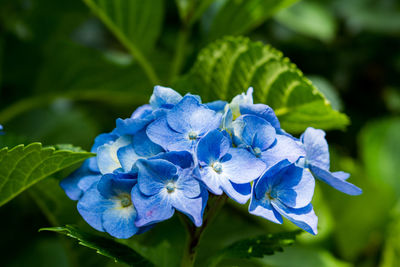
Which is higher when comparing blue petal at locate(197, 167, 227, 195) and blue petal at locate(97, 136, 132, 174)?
blue petal at locate(97, 136, 132, 174)

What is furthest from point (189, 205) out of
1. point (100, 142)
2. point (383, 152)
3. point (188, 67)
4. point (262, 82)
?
point (383, 152)

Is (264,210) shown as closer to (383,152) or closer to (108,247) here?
(108,247)

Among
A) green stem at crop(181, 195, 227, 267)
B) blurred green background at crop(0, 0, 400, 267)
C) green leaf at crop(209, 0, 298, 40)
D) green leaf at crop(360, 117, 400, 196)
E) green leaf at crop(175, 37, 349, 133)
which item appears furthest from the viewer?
green leaf at crop(360, 117, 400, 196)

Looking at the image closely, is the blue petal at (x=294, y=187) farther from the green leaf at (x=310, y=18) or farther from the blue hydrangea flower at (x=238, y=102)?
the green leaf at (x=310, y=18)

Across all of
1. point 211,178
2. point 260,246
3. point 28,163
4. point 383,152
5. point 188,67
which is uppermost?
point 28,163

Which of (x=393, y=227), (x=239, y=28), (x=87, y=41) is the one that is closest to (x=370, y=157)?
(x=393, y=227)

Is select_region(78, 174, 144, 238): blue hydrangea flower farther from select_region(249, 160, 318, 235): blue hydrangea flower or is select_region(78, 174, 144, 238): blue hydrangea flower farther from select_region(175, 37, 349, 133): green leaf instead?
select_region(175, 37, 349, 133): green leaf

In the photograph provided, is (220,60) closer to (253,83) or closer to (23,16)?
(253,83)

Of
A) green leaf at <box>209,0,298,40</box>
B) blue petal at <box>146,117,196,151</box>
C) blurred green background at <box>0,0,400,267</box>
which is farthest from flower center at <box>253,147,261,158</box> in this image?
green leaf at <box>209,0,298,40</box>
